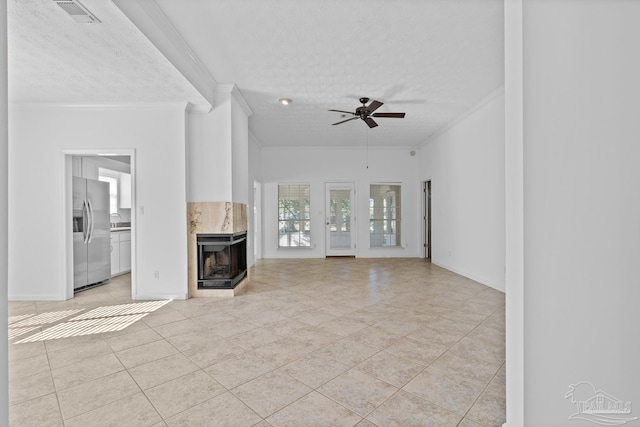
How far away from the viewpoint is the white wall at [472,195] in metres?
4.32

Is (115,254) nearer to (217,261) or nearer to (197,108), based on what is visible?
(217,261)

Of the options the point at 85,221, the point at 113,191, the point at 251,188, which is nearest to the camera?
the point at 85,221

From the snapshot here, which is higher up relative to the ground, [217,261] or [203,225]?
[203,225]

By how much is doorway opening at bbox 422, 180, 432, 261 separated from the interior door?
178 cm

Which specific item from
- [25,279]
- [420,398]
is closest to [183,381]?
[420,398]

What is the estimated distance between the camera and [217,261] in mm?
4172

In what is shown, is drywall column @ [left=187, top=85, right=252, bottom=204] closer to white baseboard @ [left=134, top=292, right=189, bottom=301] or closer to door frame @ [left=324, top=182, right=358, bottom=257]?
white baseboard @ [left=134, top=292, right=189, bottom=301]

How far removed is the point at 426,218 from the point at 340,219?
2.20m

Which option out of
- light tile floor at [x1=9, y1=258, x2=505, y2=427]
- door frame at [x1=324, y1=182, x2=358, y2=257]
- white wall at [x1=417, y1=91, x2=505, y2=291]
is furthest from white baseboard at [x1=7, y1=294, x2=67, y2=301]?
white wall at [x1=417, y1=91, x2=505, y2=291]

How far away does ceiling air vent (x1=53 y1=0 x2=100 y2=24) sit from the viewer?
6.76 feet

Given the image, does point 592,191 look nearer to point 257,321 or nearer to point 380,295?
point 257,321

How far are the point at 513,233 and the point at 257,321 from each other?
8.57ft

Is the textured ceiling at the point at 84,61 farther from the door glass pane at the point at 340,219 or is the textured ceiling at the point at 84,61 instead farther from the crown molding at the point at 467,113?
the door glass pane at the point at 340,219

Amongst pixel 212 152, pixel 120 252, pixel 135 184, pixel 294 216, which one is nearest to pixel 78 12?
pixel 212 152
